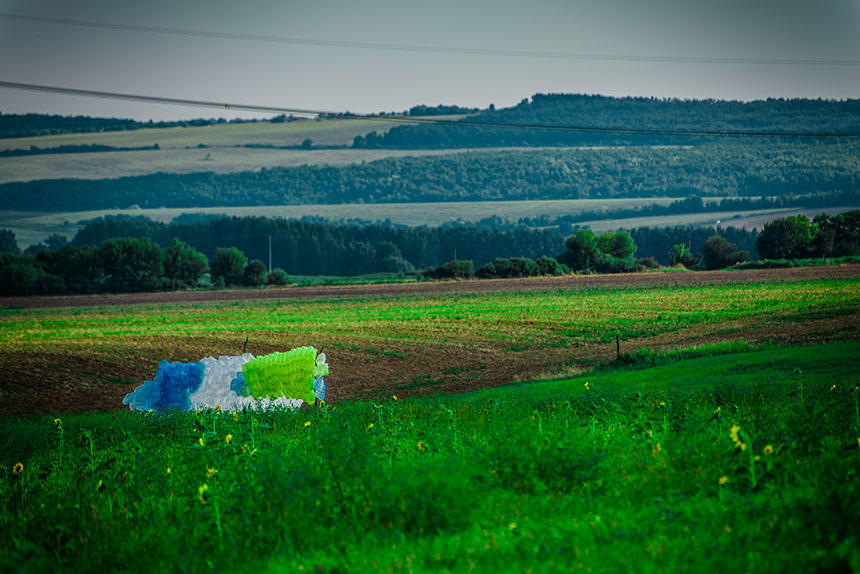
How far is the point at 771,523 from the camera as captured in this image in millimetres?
6301

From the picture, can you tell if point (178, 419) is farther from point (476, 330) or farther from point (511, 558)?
point (476, 330)

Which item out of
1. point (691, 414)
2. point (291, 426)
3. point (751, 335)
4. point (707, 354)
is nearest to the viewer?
point (691, 414)

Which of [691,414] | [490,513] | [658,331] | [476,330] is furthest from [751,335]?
[490,513]

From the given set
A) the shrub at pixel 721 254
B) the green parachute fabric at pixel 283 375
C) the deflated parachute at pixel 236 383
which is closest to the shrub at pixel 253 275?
the shrub at pixel 721 254

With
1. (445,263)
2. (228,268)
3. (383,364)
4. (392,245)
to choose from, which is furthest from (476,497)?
(392,245)

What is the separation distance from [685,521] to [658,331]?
33.0 metres

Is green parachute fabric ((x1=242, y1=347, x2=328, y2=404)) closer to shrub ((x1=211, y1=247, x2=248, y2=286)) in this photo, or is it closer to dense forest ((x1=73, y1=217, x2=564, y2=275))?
shrub ((x1=211, y1=247, x2=248, y2=286))

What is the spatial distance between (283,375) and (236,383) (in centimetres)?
125

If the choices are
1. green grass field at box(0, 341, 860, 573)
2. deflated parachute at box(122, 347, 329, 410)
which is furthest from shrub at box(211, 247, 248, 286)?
green grass field at box(0, 341, 860, 573)

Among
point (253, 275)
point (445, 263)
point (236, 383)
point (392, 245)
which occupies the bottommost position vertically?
point (253, 275)

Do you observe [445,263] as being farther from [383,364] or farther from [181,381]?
[181,381]

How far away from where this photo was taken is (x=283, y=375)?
1873cm

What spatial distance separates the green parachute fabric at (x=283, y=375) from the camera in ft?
60.8

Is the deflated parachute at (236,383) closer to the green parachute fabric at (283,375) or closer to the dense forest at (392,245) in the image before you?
the green parachute fabric at (283,375)
